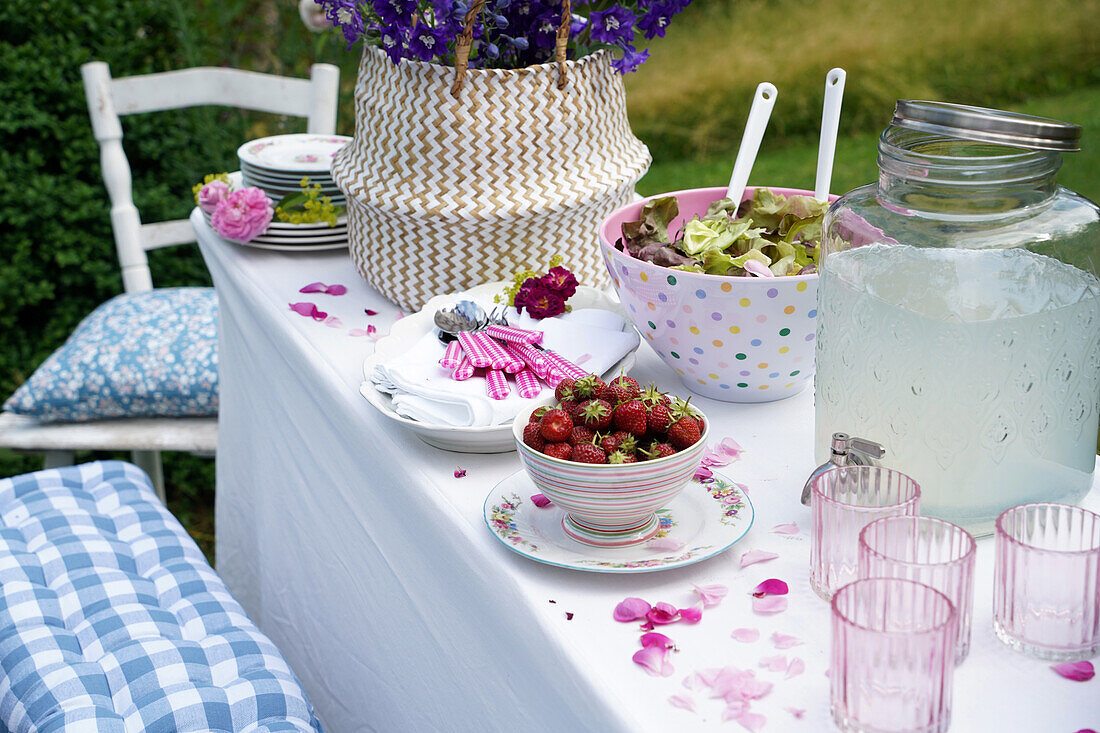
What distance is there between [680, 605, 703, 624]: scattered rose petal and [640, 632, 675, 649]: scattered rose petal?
27 mm

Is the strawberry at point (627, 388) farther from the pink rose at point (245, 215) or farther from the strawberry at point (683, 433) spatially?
the pink rose at point (245, 215)

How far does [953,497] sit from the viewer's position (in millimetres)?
780

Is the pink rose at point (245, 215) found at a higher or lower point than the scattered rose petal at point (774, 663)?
higher

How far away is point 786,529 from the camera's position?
84 centimetres

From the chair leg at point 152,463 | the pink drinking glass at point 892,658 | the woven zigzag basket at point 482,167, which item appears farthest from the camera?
the chair leg at point 152,463

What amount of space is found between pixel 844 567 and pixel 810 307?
0.30 meters

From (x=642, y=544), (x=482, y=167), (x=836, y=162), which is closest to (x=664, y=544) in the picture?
(x=642, y=544)

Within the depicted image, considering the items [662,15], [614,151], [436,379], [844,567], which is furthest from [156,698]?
[662,15]

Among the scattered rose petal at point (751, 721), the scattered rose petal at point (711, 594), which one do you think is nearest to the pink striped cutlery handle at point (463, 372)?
the scattered rose petal at point (711, 594)

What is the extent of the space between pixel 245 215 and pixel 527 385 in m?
0.69

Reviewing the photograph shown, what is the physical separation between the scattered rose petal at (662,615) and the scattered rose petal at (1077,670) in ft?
0.80

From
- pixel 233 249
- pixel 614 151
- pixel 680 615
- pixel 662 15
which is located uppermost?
pixel 662 15

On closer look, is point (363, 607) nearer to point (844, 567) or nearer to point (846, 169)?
point (844, 567)

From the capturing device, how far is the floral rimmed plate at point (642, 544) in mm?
779
